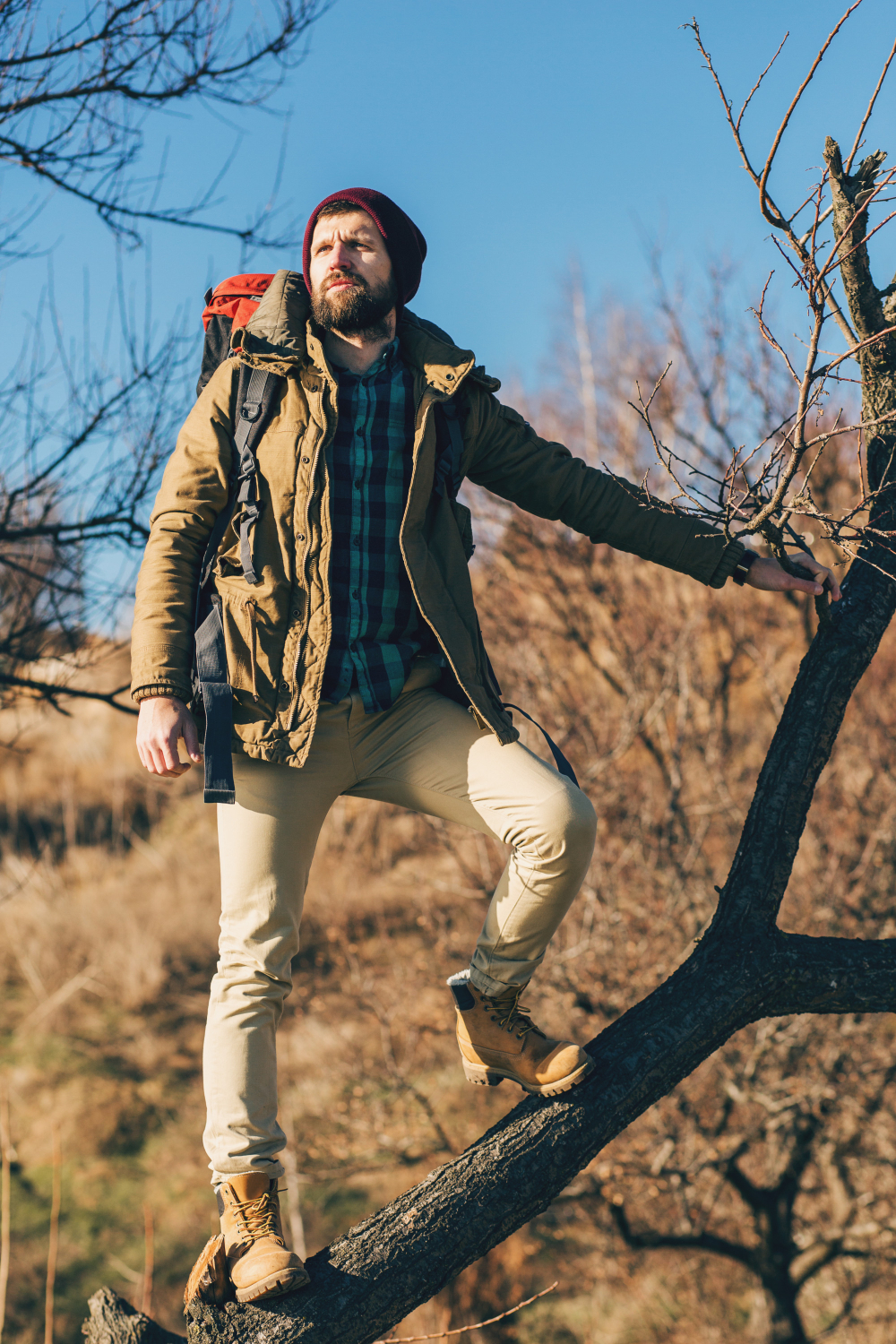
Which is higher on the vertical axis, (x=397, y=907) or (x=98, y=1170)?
(x=397, y=907)

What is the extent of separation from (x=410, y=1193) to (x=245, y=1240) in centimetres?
36

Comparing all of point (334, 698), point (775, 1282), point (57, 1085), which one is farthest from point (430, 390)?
point (57, 1085)

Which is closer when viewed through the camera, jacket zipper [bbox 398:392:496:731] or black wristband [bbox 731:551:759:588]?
jacket zipper [bbox 398:392:496:731]

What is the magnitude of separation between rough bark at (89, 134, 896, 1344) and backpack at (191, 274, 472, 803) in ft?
3.24

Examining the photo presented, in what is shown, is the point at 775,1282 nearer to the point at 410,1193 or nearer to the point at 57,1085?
the point at 410,1193

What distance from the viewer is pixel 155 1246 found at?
10297 mm

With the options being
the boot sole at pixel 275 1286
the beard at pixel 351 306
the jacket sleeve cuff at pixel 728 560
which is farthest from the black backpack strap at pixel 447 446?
the boot sole at pixel 275 1286

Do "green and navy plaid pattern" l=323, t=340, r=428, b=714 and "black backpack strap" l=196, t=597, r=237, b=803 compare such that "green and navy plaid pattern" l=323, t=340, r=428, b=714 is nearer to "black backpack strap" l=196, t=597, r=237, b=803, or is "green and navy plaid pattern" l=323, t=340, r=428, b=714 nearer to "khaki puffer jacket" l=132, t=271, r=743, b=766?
"khaki puffer jacket" l=132, t=271, r=743, b=766

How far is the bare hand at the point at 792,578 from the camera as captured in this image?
8.28 ft

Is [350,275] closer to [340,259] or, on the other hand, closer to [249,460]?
[340,259]

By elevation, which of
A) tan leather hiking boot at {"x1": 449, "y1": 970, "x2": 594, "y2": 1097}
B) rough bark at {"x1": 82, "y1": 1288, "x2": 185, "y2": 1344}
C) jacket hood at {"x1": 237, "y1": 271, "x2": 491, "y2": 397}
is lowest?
rough bark at {"x1": 82, "y1": 1288, "x2": 185, "y2": 1344}

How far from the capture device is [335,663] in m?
2.26

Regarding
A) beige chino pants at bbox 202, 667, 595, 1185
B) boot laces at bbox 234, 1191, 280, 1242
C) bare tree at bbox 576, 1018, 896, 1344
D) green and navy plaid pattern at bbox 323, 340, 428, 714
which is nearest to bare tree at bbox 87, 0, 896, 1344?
boot laces at bbox 234, 1191, 280, 1242

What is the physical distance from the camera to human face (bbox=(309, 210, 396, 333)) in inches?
93.8
